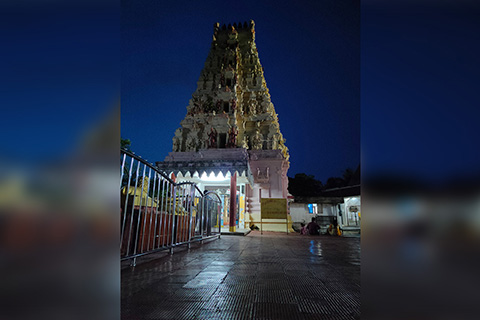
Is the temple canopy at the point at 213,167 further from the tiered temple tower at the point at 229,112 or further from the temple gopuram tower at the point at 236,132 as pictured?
the tiered temple tower at the point at 229,112

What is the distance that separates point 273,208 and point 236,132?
715cm

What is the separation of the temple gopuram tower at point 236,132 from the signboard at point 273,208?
12.3 ft

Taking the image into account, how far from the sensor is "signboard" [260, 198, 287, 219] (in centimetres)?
1013

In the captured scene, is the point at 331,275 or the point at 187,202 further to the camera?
the point at 187,202

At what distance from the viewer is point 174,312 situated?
153 centimetres

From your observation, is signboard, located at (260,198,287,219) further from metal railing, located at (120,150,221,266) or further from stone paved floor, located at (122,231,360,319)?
stone paved floor, located at (122,231,360,319)

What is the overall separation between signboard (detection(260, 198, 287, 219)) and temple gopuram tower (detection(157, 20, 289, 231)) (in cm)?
376

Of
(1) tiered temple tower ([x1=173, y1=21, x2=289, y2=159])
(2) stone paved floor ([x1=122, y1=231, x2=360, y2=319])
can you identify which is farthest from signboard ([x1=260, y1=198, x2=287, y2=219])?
(2) stone paved floor ([x1=122, y1=231, x2=360, y2=319])

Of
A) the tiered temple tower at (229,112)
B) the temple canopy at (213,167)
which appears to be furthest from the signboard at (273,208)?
the tiered temple tower at (229,112)

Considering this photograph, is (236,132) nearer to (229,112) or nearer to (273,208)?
(229,112)
